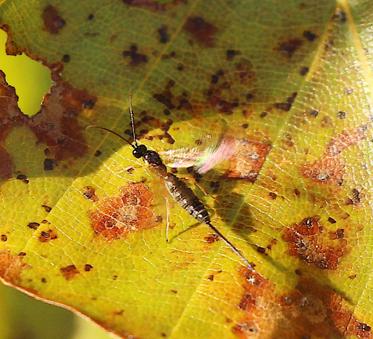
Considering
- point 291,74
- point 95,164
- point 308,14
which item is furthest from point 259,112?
point 95,164

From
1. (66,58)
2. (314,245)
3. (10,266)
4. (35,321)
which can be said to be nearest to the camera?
(10,266)

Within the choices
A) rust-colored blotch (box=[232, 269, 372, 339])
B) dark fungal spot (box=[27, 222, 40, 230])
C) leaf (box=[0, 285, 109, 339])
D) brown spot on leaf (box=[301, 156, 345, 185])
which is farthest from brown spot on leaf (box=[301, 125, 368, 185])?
leaf (box=[0, 285, 109, 339])

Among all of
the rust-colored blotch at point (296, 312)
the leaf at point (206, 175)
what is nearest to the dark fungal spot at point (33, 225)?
the leaf at point (206, 175)

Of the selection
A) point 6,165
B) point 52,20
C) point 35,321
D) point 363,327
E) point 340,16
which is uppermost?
point 340,16

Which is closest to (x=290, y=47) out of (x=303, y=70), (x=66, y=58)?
(x=303, y=70)

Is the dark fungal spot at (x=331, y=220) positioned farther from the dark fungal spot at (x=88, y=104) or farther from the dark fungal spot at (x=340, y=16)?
the dark fungal spot at (x=88, y=104)

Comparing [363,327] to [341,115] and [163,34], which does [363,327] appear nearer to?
[341,115]

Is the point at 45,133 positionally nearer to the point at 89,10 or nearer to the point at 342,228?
the point at 89,10
